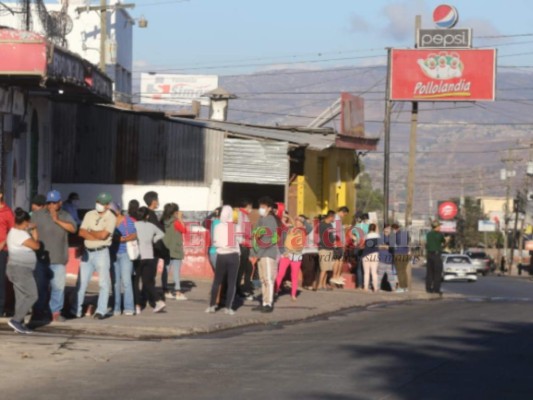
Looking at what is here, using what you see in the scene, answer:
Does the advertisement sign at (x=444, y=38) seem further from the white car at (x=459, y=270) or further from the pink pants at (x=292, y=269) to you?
the pink pants at (x=292, y=269)

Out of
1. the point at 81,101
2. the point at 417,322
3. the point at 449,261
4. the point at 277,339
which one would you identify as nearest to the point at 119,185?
the point at 81,101

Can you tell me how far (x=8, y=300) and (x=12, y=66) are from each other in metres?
3.78

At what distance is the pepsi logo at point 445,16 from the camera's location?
45.5m

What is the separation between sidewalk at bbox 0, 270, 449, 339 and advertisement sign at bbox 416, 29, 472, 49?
17503 millimetres

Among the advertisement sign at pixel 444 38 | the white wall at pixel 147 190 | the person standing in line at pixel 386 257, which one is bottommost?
the person standing in line at pixel 386 257

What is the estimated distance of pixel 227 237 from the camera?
66.5 ft

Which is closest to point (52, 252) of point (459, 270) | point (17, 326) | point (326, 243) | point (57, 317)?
point (57, 317)

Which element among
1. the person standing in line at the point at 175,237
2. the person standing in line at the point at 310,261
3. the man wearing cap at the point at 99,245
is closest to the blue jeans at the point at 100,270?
the man wearing cap at the point at 99,245

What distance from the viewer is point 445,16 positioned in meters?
45.5

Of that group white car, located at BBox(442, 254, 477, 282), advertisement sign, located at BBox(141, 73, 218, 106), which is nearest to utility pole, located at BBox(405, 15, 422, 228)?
white car, located at BBox(442, 254, 477, 282)

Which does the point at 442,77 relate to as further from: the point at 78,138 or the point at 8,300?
the point at 8,300

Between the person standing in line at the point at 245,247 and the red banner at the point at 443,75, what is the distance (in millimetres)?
20616

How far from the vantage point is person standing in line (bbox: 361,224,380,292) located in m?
29.2

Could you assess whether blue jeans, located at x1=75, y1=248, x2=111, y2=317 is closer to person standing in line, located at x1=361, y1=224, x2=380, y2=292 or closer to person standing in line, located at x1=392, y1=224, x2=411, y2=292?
person standing in line, located at x1=361, y1=224, x2=380, y2=292
